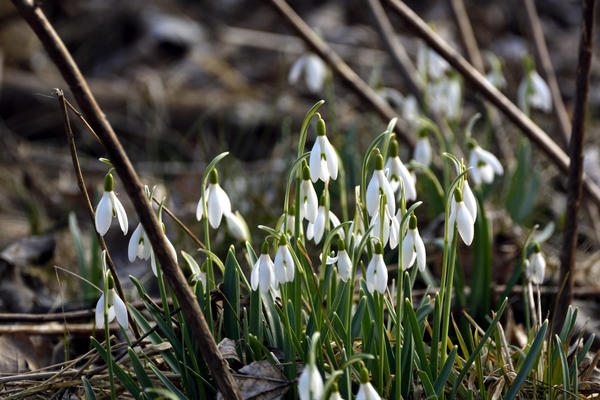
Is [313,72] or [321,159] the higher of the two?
[313,72]

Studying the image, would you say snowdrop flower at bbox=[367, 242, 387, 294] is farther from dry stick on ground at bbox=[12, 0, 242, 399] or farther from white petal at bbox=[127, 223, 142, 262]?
white petal at bbox=[127, 223, 142, 262]

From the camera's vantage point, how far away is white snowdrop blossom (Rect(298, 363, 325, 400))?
1.07 metres

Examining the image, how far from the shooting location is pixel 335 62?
2.74 m

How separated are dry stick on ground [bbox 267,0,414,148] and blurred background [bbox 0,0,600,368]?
82 millimetres

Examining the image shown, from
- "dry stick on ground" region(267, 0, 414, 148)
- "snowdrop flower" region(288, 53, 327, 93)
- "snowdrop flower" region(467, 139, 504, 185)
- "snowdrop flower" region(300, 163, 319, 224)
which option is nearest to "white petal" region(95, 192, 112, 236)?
"snowdrop flower" region(300, 163, 319, 224)

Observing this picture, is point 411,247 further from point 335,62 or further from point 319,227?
point 335,62

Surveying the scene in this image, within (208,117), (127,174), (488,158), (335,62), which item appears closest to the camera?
(127,174)

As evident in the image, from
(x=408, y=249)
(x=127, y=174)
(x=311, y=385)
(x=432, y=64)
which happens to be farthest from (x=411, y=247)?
(x=432, y=64)

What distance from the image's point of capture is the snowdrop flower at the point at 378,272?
1.25 m

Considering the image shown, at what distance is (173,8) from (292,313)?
5.61 metres

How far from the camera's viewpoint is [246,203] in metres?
3.05

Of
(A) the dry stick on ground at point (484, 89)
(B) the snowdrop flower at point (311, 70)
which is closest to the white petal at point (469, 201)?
(A) the dry stick on ground at point (484, 89)

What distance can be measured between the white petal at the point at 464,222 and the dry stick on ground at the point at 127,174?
522 millimetres

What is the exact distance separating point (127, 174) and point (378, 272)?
49 cm
